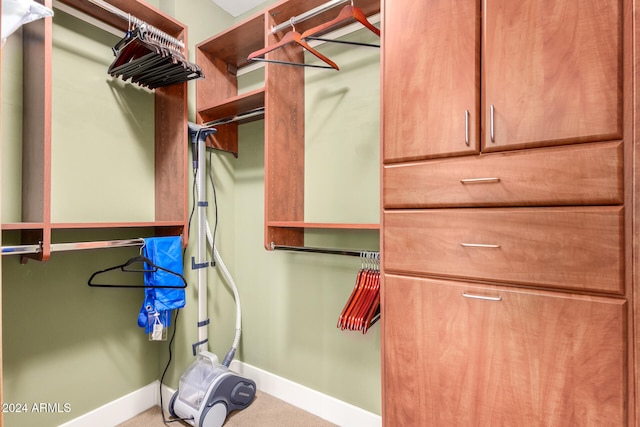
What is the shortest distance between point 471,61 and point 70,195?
2.00 meters

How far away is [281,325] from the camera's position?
7.25 feet

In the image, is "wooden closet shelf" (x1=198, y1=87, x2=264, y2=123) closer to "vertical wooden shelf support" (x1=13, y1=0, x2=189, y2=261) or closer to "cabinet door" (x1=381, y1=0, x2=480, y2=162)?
"vertical wooden shelf support" (x1=13, y1=0, x2=189, y2=261)

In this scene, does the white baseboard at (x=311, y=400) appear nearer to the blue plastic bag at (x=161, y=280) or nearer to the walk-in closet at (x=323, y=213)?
the walk-in closet at (x=323, y=213)

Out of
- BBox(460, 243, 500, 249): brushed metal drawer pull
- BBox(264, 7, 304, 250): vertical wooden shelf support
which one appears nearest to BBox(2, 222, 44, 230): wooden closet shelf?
BBox(264, 7, 304, 250): vertical wooden shelf support

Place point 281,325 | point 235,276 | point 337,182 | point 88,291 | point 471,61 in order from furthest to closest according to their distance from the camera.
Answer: point 235,276
point 281,325
point 337,182
point 88,291
point 471,61

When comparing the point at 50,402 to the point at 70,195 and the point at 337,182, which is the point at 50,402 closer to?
the point at 70,195

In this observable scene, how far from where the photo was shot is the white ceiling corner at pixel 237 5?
2273mm

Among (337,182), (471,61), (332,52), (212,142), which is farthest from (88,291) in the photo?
(471,61)

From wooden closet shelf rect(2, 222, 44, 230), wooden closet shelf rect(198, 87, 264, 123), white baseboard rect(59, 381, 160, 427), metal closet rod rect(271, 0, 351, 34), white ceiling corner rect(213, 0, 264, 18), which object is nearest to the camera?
wooden closet shelf rect(2, 222, 44, 230)

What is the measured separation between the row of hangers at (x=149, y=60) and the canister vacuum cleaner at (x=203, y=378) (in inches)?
12.9

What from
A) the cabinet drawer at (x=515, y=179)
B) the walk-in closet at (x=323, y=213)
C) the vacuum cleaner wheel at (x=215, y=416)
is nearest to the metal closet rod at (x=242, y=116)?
the walk-in closet at (x=323, y=213)

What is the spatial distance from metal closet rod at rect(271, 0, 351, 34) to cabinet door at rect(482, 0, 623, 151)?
0.84 meters

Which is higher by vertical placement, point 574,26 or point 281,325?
point 574,26

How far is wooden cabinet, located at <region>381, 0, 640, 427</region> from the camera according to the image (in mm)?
924
